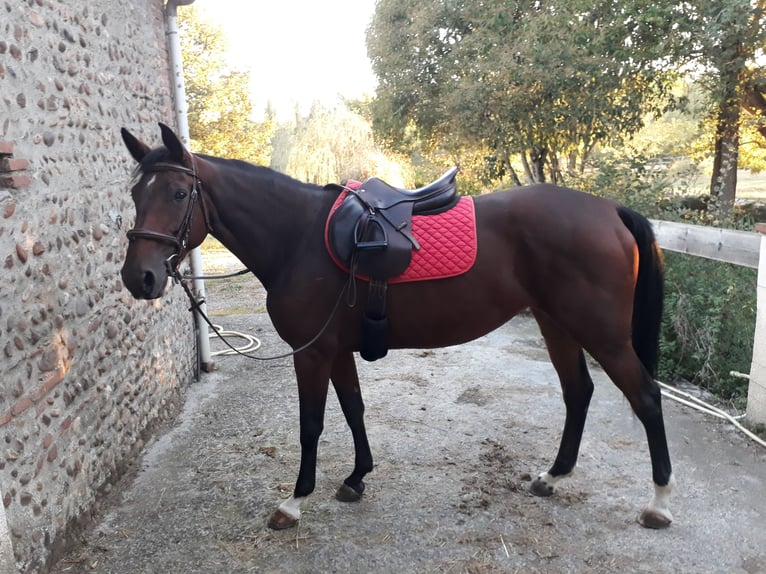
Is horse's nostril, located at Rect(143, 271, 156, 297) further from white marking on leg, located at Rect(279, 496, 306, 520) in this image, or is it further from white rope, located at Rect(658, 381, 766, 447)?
white rope, located at Rect(658, 381, 766, 447)

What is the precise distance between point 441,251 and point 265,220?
90cm

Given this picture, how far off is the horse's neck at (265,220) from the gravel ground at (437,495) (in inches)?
53.7

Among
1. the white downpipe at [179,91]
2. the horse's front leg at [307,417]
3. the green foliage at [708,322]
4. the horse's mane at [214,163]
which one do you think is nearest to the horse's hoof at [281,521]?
the horse's front leg at [307,417]

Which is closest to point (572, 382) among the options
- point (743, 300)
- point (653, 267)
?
point (653, 267)

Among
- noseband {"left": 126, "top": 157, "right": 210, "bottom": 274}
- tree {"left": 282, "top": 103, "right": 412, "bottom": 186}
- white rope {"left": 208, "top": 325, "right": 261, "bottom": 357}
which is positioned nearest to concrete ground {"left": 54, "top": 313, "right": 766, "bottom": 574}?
white rope {"left": 208, "top": 325, "right": 261, "bottom": 357}

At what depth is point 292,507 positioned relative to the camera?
9.46ft

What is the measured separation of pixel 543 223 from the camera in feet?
8.92

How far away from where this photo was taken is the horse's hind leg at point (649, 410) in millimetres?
2697

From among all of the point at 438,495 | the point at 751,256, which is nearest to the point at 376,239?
the point at 438,495

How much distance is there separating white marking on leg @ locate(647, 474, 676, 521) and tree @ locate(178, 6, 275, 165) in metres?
15.0

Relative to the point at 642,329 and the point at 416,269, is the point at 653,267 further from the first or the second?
the point at 416,269

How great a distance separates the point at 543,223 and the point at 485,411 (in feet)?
6.80

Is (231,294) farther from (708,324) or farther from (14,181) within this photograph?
(708,324)

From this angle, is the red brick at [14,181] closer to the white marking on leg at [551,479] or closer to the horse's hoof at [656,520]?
the white marking on leg at [551,479]
